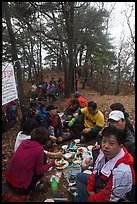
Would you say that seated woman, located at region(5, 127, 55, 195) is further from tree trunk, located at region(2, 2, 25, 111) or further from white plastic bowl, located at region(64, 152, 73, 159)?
tree trunk, located at region(2, 2, 25, 111)

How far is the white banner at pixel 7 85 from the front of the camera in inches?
184

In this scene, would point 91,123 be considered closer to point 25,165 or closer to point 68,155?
point 68,155

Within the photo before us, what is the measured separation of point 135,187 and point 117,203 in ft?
0.89

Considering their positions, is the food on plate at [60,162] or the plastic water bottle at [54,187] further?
the food on plate at [60,162]

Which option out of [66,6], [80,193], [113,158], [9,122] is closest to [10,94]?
[9,122]

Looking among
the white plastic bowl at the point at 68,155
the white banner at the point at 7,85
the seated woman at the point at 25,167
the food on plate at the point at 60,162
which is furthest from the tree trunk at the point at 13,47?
the seated woman at the point at 25,167

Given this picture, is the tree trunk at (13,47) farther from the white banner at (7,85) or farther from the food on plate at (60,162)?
the food on plate at (60,162)

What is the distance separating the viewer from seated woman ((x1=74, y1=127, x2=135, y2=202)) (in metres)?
2.07

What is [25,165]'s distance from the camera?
8.74ft

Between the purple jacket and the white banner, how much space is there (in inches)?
84.3

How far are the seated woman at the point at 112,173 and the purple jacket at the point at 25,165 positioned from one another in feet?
2.59

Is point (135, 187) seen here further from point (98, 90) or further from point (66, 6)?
point (98, 90)

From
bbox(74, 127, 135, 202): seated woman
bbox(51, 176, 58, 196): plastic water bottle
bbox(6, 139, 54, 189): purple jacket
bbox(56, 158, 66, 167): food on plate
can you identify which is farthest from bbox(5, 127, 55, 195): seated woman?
bbox(56, 158, 66, 167): food on plate

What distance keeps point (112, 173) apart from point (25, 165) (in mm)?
1189
